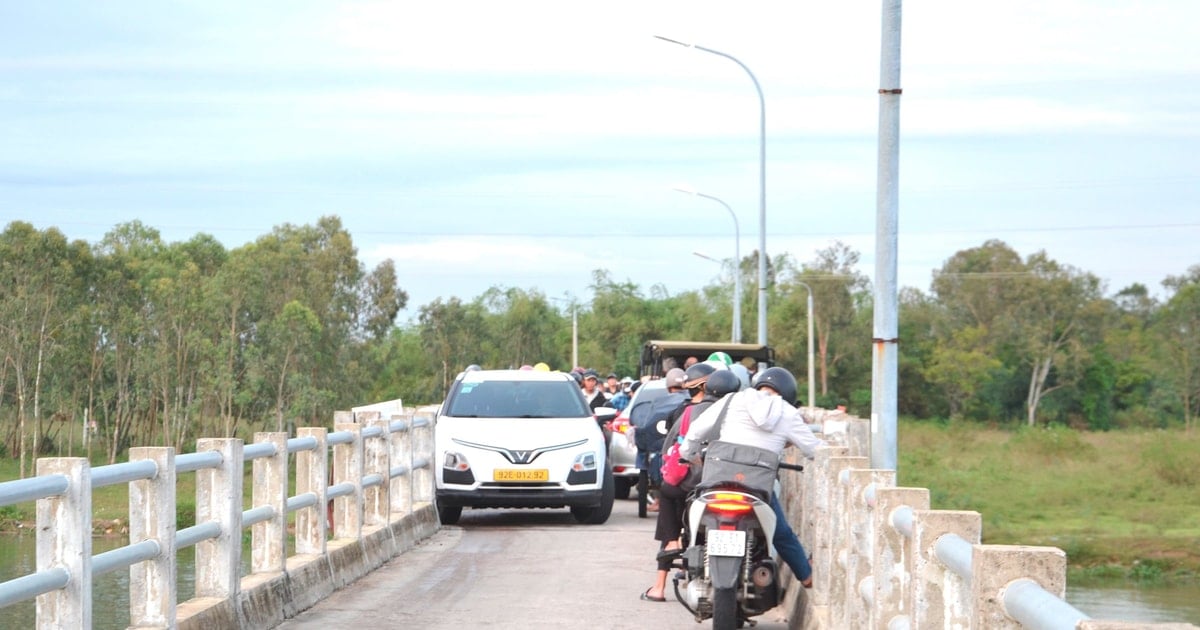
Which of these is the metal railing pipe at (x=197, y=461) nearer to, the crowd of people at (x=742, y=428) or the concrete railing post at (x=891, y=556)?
the crowd of people at (x=742, y=428)

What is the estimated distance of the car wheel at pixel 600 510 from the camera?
1809cm

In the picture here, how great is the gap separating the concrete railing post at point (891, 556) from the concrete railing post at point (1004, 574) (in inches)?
94.2

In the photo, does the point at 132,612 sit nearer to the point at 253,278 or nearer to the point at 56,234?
the point at 56,234

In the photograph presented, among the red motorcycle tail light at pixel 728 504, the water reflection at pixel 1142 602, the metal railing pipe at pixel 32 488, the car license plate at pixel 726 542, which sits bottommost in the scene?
the water reflection at pixel 1142 602

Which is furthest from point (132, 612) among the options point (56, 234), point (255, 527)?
point (56, 234)

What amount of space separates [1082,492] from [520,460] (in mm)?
43236

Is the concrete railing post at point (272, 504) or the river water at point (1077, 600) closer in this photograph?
the concrete railing post at point (272, 504)

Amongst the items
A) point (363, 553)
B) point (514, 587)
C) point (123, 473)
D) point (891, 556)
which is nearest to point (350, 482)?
Result: point (363, 553)

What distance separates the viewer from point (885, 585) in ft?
22.2

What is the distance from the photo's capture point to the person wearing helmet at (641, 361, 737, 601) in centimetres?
1073

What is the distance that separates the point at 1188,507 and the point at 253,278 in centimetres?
5350

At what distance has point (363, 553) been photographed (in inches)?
514

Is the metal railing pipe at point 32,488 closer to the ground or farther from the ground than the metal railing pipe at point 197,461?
farther from the ground

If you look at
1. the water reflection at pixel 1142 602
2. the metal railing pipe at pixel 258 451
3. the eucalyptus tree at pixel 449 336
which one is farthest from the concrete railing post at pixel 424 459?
the eucalyptus tree at pixel 449 336
